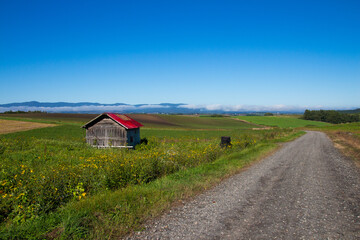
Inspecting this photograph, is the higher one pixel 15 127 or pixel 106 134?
pixel 106 134

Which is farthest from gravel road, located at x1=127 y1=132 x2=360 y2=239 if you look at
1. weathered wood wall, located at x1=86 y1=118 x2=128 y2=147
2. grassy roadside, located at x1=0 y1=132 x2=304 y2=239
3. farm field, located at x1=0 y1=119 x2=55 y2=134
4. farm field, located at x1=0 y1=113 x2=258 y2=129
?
farm field, located at x1=0 y1=113 x2=258 y2=129

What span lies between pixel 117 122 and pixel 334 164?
2109 cm

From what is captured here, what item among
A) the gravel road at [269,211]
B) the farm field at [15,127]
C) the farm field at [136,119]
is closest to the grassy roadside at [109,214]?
the gravel road at [269,211]

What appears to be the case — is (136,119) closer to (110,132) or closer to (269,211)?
(110,132)

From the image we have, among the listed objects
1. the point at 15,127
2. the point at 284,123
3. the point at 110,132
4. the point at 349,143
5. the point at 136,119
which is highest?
the point at 110,132

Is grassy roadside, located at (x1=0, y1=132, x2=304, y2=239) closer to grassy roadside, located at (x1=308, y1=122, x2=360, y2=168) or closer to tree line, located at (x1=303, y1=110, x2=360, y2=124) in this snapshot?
grassy roadside, located at (x1=308, y1=122, x2=360, y2=168)

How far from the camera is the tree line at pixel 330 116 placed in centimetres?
12069

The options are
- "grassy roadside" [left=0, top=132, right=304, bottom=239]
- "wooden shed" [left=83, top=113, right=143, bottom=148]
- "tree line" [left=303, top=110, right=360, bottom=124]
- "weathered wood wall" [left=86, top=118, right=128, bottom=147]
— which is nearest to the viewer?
"grassy roadside" [left=0, top=132, right=304, bottom=239]

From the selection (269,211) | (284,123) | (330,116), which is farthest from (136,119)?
(330,116)

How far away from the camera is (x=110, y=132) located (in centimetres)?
2636

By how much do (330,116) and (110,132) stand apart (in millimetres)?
135569

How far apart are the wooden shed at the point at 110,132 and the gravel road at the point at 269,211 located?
17.5 meters

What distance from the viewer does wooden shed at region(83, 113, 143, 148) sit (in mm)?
25766

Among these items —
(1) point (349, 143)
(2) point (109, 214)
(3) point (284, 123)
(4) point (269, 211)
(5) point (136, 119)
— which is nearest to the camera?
(2) point (109, 214)
